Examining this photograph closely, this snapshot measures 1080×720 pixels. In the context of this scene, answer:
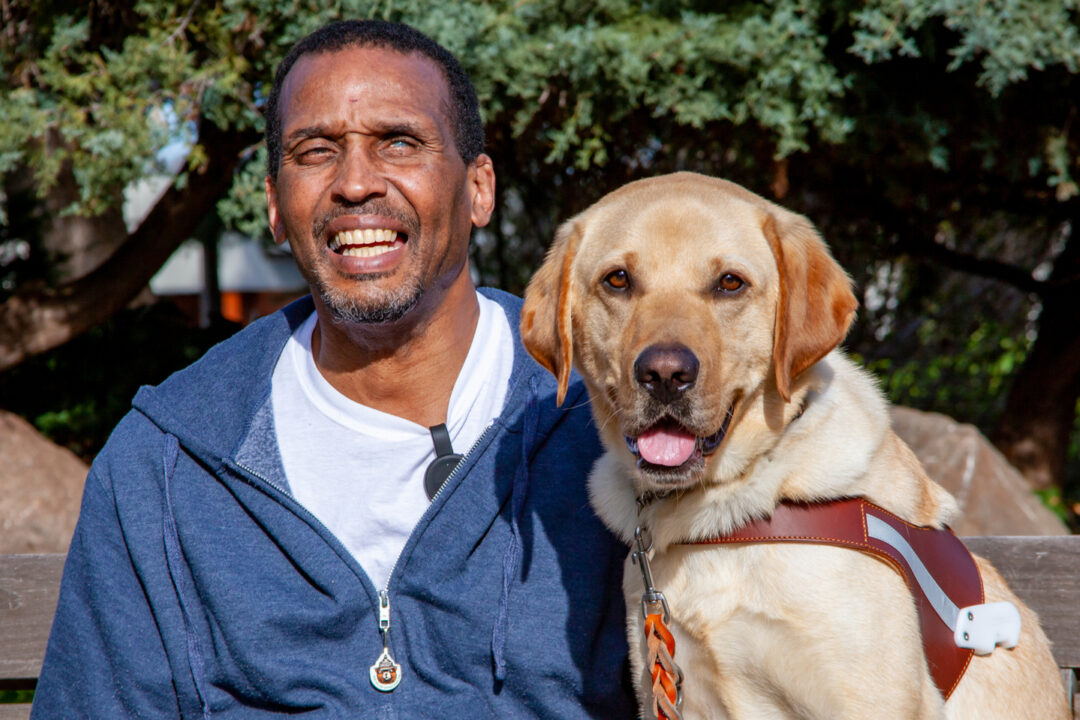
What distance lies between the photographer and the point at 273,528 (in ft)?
8.35

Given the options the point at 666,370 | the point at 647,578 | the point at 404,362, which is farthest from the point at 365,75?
the point at 647,578

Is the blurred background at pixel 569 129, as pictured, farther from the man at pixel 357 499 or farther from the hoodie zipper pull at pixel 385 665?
the hoodie zipper pull at pixel 385 665

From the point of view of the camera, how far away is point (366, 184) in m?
2.77

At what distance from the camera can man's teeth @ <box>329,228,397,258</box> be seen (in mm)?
2826

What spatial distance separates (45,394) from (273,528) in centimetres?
431

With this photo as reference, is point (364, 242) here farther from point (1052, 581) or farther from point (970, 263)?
point (970, 263)

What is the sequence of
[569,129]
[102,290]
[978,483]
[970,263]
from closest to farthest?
1. [569,129]
2. [102,290]
3. [978,483]
4. [970,263]

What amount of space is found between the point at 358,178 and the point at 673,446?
1.14 m

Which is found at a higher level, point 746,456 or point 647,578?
point 746,456

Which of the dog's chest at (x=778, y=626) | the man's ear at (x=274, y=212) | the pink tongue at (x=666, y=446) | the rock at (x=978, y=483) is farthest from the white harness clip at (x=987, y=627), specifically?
the rock at (x=978, y=483)

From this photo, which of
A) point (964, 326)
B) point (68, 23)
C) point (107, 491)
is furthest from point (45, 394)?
point (964, 326)

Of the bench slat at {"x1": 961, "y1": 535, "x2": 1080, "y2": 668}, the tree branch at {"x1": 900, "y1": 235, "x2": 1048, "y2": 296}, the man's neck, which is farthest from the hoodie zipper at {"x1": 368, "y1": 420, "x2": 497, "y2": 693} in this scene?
the tree branch at {"x1": 900, "y1": 235, "x2": 1048, "y2": 296}

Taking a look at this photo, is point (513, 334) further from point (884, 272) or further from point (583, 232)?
point (884, 272)

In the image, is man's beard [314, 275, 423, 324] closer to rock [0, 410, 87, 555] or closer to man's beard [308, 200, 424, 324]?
man's beard [308, 200, 424, 324]
